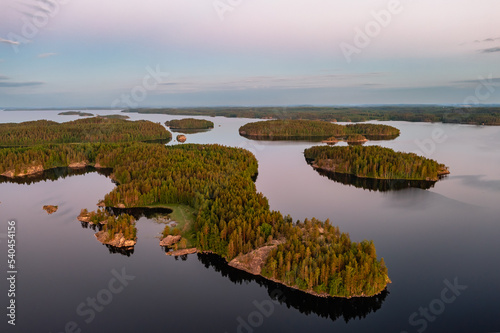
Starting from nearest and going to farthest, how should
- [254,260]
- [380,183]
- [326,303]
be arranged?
[326,303], [254,260], [380,183]

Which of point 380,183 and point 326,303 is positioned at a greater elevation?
point 326,303

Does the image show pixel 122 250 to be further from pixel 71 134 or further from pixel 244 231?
pixel 71 134

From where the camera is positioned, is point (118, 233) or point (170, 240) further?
point (118, 233)

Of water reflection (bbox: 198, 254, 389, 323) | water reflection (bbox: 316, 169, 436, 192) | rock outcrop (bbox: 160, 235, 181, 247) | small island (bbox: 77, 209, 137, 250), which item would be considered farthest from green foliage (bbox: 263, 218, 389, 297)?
water reflection (bbox: 316, 169, 436, 192)

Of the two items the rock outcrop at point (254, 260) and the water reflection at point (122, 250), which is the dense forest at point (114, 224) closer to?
the water reflection at point (122, 250)

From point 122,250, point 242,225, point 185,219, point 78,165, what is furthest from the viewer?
point 78,165

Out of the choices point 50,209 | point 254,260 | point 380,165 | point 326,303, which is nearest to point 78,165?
point 50,209
